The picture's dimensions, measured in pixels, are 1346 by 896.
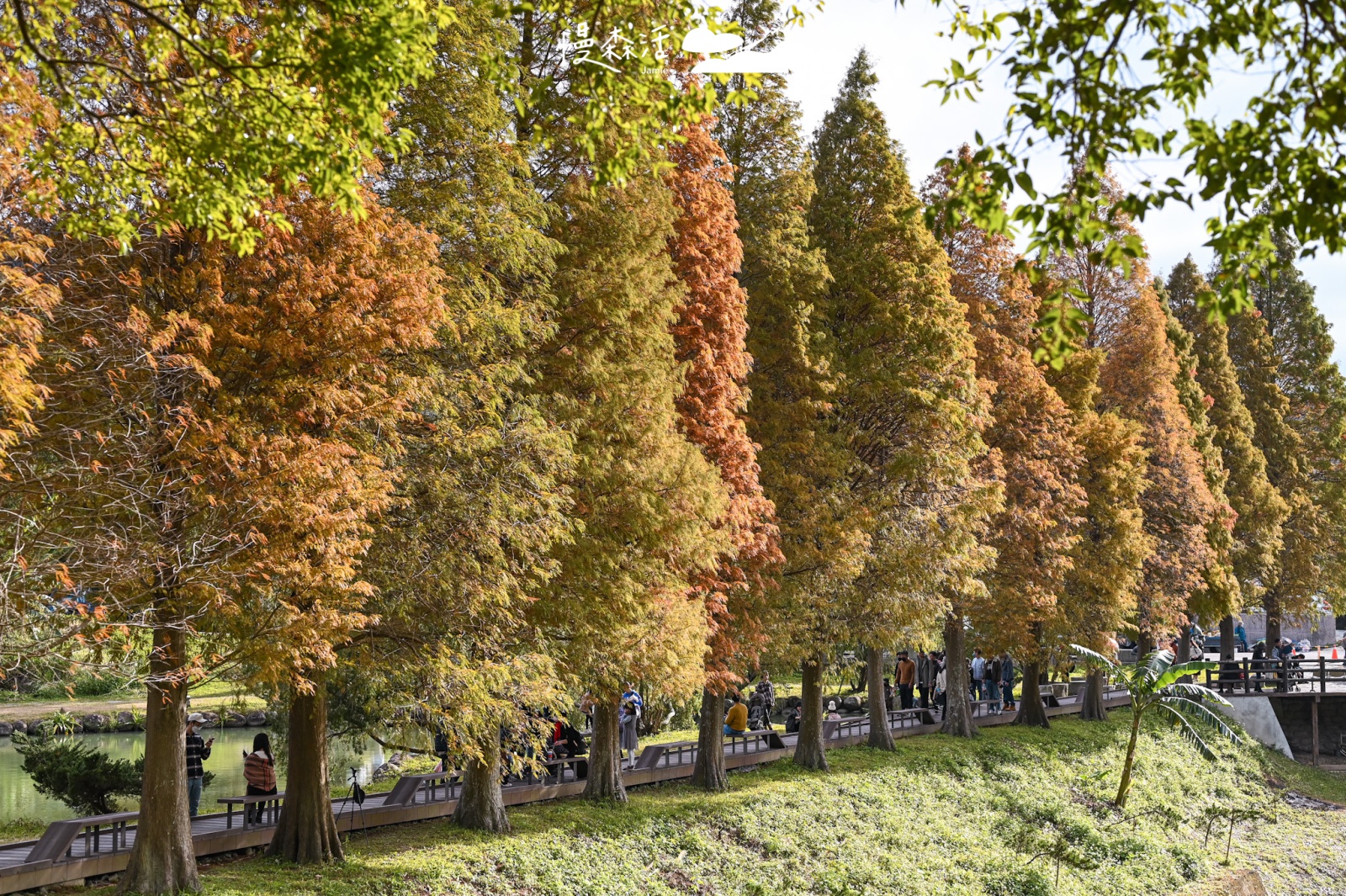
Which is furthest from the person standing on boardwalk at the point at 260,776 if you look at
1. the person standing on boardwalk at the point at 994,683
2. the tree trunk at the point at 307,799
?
the person standing on boardwalk at the point at 994,683

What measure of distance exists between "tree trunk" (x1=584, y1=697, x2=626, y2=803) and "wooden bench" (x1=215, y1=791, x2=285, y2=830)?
547 cm

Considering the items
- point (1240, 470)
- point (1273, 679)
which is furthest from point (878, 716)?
point (1273, 679)

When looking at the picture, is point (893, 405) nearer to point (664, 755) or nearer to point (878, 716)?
point (878, 716)

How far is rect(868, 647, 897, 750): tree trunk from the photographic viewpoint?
2802cm

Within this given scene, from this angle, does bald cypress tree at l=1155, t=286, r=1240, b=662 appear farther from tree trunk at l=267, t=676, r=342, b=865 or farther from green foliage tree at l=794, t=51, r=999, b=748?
tree trunk at l=267, t=676, r=342, b=865

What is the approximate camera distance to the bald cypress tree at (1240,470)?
4284 centimetres

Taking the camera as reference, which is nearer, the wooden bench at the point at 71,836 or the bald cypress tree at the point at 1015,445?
the wooden bench at the point at 71,836

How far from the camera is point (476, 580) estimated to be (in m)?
14.8

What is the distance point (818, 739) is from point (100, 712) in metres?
24.1

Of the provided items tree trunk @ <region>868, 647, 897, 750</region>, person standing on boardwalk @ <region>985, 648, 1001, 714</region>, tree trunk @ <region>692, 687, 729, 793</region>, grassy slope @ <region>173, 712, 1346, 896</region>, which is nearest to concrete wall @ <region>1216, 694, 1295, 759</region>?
grassy slope @ <region>173, 712, 1346, 896</region>

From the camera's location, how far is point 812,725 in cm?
2580

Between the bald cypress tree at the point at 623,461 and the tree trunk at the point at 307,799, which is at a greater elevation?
the bald cypress tree at the point at 623,461

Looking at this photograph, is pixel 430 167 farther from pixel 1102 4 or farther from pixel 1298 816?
pixel 1298 816

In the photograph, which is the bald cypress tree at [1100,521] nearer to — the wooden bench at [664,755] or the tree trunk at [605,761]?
the wooden bench at [664,755]
